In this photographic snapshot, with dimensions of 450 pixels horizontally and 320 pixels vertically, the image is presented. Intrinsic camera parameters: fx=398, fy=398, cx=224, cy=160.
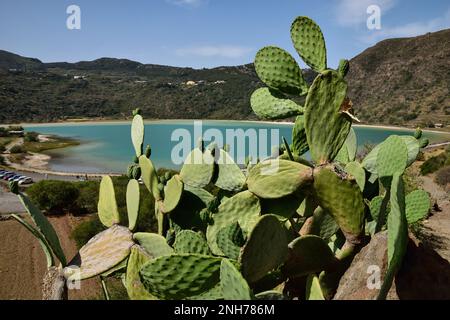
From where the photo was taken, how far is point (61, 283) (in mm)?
1634

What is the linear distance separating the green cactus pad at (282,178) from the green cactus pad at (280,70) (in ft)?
1.39

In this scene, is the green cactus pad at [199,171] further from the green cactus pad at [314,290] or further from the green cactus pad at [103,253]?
the green cactus pad at [314,290]

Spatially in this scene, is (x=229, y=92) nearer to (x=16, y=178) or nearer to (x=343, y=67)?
(x=16, y=178)

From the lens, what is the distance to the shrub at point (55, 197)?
14047mm

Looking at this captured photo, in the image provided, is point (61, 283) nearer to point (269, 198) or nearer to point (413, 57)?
point (269, 198)

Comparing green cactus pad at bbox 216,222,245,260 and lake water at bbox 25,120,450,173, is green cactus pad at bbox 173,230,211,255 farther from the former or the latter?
lake water at bbox 25,120,450,173

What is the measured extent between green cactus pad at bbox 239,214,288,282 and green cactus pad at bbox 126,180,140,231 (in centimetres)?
82

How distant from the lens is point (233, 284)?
3.51 feet

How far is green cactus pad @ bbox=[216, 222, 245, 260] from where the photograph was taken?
3.92 feet

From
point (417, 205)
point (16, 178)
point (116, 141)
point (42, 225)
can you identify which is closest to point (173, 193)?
point (42, 225)

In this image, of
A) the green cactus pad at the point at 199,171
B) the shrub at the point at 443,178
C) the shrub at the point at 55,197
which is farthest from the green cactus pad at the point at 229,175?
the shrub at the point at 443,178

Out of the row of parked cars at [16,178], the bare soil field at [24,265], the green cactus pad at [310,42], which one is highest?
the green cactus pad at [310,42]

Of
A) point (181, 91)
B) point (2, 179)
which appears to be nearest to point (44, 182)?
point (2, 179)

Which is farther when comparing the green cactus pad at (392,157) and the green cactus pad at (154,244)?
the green cactus pad at (154,244)
